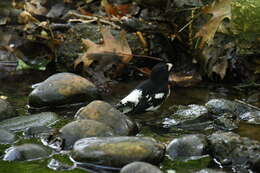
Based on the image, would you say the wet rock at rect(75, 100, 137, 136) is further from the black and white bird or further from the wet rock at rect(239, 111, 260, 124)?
the wet rock at rect(239, 111, 260, 124)

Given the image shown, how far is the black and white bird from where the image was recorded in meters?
5.85

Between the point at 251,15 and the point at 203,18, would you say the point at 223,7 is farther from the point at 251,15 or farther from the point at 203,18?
the point at 203,18

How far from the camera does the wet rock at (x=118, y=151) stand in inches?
171

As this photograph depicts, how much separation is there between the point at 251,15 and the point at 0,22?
4107 mm

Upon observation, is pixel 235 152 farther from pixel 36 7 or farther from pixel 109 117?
pixel 36 7

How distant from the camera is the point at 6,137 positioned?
16.7ft

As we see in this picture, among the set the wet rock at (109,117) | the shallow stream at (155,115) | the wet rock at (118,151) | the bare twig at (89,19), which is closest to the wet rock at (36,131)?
the shallow stream at (155,115)

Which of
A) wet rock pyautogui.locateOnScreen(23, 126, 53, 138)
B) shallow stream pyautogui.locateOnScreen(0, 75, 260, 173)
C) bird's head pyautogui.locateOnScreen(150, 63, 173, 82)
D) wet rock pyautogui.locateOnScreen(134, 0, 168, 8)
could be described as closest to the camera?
shallow stream pyautogui.locateOnScreen(0, 75, 260, 173)

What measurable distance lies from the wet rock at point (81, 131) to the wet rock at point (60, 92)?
4.50ft

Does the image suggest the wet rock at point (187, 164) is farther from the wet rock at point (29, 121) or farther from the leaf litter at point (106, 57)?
the leaf litter at point (106, 57)

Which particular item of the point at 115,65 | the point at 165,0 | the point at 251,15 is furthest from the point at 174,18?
the point at 251,15

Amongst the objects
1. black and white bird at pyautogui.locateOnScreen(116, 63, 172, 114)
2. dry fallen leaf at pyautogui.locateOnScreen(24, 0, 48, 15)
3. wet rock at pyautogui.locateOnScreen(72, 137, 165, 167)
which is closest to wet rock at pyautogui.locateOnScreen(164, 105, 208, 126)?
black and white bird at pyautogui.locateOnScreen(116, 63, 172, 114)

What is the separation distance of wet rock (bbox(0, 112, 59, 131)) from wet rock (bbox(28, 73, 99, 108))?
50 cm

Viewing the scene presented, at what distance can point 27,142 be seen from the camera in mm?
5105
